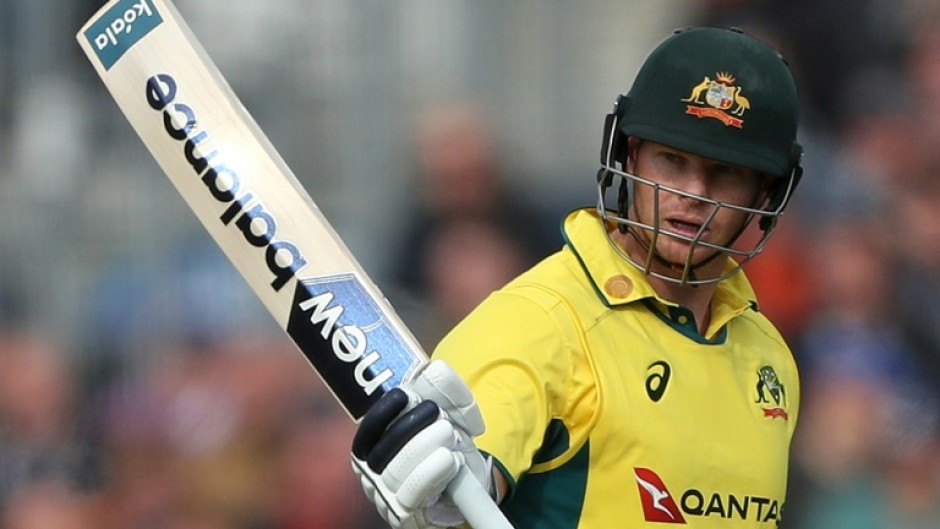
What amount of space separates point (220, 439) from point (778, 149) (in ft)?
6.25

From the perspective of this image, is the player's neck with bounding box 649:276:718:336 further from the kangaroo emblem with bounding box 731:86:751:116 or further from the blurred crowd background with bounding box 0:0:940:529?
the blurred crowd background with bounding box 0:0:940:529

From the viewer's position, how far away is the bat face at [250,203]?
A: 2215 millimetres

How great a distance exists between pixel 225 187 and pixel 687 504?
0.76m

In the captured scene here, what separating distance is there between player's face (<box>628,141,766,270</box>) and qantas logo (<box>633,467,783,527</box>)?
0.33 meters

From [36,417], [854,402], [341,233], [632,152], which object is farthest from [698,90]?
[36,417]

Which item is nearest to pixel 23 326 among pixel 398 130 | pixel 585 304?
pixel 398 130

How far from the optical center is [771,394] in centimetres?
247

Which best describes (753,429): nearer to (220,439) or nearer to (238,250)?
(238,250)

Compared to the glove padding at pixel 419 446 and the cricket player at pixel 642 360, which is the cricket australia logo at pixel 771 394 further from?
the glove padding at pixel 419 446

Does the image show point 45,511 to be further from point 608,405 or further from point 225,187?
point 608,405

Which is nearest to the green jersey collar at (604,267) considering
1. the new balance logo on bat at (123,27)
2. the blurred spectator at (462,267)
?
the new balance logo on bat at (123,27)

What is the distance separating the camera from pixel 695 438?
88.4 inches

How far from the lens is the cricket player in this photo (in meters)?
1.99

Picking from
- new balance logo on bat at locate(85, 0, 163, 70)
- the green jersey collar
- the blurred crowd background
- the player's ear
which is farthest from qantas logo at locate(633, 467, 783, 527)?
the blurred crowd background
